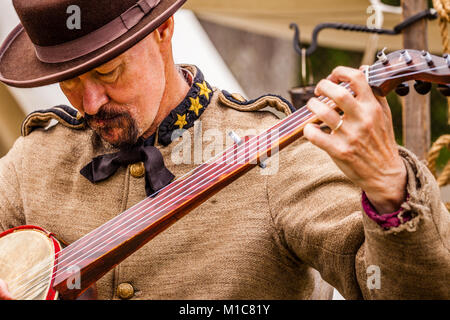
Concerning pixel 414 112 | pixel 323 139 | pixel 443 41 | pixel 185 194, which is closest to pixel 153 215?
pixel 185 194

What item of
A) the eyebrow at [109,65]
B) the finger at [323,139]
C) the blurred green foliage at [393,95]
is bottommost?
the blurred green foliage at [393,95]

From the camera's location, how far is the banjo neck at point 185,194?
1.32m

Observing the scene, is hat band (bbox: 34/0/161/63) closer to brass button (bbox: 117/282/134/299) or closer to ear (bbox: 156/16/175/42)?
ear (bbox: 156/16/175/42)

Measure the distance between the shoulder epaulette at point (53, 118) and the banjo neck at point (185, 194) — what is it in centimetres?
51

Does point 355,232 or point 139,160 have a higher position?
point 139,160

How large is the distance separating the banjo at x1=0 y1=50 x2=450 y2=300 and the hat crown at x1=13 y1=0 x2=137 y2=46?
44cm

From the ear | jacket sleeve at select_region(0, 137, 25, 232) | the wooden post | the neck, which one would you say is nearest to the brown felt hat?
the ear

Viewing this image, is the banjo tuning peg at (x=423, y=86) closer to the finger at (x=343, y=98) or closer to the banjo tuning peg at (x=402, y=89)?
the banjo tuning peg at (x=402, y=89)

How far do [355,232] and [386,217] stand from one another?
Result: 17 cm

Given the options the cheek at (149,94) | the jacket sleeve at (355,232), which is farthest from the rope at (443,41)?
the cheek at (149,94)

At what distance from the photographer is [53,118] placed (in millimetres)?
2027

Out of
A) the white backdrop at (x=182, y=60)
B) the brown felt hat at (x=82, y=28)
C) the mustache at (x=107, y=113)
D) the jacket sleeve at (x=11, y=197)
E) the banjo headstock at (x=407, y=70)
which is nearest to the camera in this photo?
the banjo headstock at (x=407, y=70)

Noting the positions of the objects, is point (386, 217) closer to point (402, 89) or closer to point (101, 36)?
point (402, 89)
